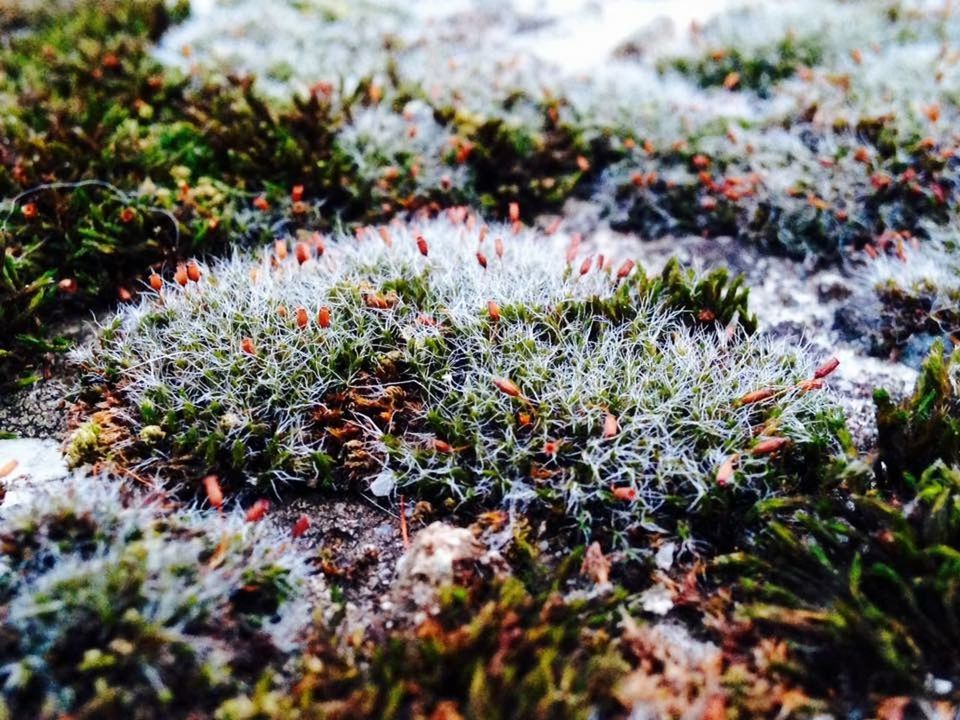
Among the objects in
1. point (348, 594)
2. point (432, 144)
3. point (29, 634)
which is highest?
point (432, 144)

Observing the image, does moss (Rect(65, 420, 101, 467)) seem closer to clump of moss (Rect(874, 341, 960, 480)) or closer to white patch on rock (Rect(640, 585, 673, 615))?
white patch on rock (Rect(640, 585, 673, 615))

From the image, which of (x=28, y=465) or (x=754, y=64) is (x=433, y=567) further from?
(x=754, y=64)

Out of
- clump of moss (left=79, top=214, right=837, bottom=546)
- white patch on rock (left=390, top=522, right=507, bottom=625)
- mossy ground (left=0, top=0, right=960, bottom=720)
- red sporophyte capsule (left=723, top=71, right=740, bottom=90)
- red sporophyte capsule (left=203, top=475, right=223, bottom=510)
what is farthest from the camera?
red sporophyte capsule (left=723, top=71, right=740, bottom=90)

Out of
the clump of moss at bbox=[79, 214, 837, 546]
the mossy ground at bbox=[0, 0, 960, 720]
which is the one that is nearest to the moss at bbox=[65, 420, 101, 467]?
the mossy ground at bbox=[0, 0, 960, 720]

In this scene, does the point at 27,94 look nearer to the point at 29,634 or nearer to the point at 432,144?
the point at 432,144

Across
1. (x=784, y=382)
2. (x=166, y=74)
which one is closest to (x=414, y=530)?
(x=784, y=382)

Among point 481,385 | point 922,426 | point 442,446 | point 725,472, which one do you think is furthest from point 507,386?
point 922,426
